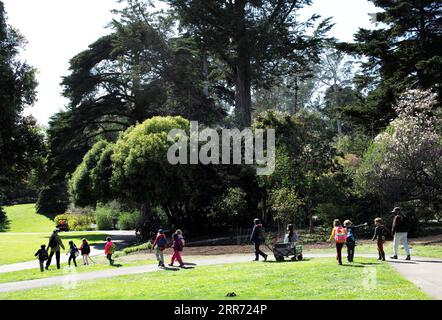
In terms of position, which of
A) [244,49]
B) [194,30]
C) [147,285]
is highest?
[194,30]

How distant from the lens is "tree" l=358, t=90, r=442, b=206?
24.5 meters

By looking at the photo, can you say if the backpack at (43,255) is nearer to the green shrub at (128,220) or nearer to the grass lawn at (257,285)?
the grass lawn at (257,285)

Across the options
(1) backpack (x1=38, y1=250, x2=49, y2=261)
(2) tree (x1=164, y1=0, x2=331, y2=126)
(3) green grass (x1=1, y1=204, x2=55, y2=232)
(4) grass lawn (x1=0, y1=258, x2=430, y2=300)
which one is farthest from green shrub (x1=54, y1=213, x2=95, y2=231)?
(4) grass lawn (x1=0, y1=258, x2=430, y2=300)

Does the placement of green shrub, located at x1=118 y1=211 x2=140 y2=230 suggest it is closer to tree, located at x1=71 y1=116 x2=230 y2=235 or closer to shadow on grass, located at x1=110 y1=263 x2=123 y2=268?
tree, located at x1=71 y1=116 x2=230 y2=235

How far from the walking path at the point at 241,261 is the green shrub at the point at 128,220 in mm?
27885

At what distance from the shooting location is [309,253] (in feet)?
A: 66.1

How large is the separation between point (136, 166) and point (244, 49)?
11897 mm

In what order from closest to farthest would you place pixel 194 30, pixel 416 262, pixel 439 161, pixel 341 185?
pixel 416 262 → pixel 439 161 → pixel 341 185 → pixel 194 30

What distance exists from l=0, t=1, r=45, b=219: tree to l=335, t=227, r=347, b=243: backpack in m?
15.3

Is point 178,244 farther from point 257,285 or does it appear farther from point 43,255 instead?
point 257,285

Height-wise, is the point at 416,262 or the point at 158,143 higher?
the point at 158,143

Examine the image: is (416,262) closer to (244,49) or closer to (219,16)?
(244,49)

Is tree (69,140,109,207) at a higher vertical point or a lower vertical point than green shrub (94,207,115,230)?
→ higher
